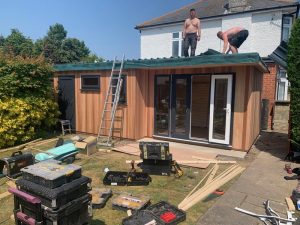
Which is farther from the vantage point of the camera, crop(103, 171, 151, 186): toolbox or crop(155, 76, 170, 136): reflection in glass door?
crop(155, 76, 170, 136): reflection in glass door

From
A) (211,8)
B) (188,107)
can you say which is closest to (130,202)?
(188,107)

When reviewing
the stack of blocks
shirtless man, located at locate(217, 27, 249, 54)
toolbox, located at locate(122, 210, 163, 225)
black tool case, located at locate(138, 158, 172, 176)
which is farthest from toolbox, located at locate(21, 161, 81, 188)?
shirtless man, located at locate(217, 27, 249, 54)

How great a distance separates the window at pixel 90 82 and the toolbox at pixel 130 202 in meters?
6.11

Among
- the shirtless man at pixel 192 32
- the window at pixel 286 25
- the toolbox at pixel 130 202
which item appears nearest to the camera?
the toolbox at pixel 130 202

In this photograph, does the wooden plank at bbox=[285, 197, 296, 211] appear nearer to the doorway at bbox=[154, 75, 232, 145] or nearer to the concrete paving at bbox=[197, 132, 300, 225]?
the concrete paving at bbox=[197, 132, 300, 225]

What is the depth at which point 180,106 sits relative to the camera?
8.86 meters

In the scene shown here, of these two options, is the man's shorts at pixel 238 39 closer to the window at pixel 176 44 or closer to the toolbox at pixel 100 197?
the window at pixel 176 44

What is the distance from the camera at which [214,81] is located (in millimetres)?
8078

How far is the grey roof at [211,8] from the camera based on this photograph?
1446 cm

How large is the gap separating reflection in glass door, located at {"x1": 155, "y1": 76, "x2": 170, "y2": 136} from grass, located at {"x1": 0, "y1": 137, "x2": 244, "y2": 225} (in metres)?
2.24

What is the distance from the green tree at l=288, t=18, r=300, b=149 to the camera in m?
6.62

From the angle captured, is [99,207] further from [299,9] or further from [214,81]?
[299,9]

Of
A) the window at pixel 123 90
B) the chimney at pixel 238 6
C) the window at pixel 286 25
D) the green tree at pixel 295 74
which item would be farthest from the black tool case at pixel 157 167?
the chimney at pixel 238 6

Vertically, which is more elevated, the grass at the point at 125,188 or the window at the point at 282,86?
the window at the point at 282,86
